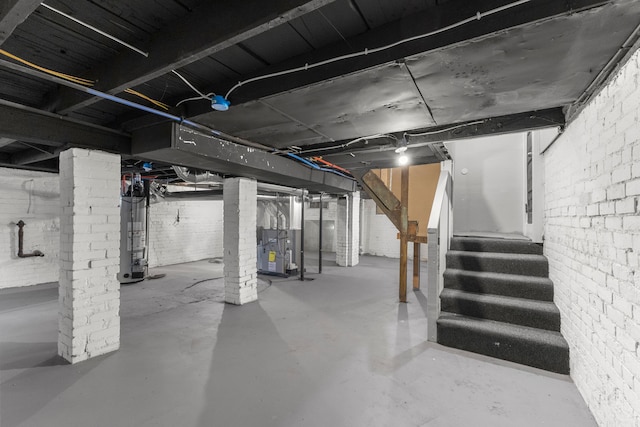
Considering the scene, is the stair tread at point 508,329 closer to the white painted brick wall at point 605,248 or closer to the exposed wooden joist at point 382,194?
the white painted brick wall at point 605,248

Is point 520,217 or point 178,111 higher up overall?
point 178,111

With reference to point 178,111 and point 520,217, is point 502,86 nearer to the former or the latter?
point 178,111

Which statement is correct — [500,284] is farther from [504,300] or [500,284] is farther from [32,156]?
[32,156]

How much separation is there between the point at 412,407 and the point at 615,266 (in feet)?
4.95

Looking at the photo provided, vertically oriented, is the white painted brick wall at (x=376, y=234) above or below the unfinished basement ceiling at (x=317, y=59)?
below

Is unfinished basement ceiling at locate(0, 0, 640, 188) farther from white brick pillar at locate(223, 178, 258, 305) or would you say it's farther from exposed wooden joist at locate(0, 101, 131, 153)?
white brick pillar at locate(223, 178, 258, 305)

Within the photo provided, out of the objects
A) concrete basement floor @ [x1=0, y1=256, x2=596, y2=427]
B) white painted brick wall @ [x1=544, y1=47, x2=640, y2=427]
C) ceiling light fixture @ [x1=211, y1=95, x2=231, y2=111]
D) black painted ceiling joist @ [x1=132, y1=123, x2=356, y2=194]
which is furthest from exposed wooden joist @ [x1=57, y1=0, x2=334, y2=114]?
concrete basement floor @ [x1=0, y1=256, x2=596, y2=427]

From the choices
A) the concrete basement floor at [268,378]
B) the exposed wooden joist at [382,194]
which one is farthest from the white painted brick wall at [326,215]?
the concrete basement floor at [268,378]

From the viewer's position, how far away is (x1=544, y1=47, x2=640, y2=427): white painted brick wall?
1.42m

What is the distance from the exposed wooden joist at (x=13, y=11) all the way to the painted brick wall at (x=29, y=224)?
5.86 metres

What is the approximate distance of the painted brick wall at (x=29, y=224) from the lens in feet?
16.7

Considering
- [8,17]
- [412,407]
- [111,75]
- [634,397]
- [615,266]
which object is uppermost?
[111,75]

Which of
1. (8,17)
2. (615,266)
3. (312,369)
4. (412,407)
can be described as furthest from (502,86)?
(312,369)

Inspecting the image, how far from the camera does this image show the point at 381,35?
1414 mm
